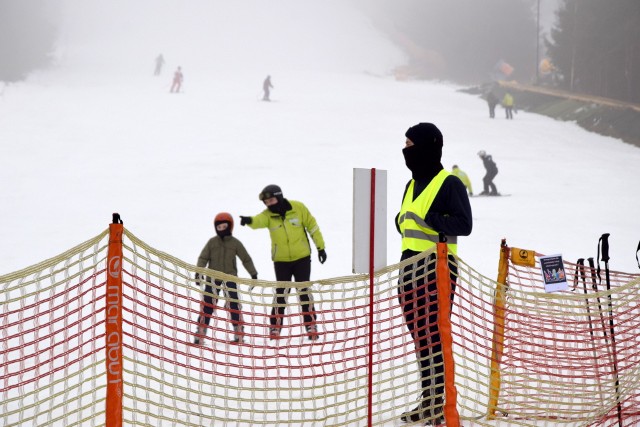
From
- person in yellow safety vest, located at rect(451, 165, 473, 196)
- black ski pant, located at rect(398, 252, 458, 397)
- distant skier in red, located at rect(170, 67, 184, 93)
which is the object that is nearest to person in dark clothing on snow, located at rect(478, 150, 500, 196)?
person in yellow safety vest, located at rect(451, 165, 473, 196)

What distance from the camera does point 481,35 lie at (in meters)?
71.8

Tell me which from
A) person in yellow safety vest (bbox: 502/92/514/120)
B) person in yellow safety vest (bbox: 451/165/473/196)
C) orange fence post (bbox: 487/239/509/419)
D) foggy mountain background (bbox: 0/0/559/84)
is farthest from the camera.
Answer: foggy mountain background (bbox: 0/0/559/84)

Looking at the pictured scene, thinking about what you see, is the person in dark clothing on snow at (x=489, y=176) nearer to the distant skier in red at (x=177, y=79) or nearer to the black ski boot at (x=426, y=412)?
the black ski boot at (x=426, y=412)

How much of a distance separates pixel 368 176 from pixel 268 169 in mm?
14941

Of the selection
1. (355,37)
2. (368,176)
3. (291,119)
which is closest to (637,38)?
(291,119)

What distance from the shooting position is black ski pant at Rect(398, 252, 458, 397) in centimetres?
424

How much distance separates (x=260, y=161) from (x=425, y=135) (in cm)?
1534

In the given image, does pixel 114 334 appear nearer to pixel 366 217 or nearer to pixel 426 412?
pixel 366 217

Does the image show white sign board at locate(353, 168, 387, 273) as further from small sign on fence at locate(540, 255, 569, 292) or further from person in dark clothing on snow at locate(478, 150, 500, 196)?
person in dark clothing on snow at locate(478, 150, 500, 196)

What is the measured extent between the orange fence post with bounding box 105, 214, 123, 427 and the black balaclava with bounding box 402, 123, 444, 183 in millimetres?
1803

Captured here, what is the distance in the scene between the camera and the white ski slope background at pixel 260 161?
43.5 feet

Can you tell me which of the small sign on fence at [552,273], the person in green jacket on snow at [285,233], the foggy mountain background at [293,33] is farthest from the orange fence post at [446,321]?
the foggy mountain background at [293,33]

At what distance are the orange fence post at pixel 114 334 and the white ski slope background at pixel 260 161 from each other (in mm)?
7042

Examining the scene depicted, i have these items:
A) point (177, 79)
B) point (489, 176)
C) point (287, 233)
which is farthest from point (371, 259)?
point (177, 79)
